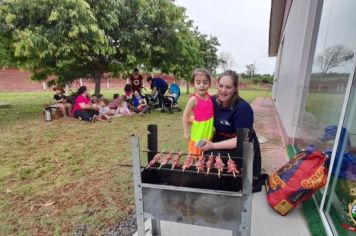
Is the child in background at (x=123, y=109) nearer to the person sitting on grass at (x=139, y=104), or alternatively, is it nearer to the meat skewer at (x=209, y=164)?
the person sitting on grass at (x=139, y=104)

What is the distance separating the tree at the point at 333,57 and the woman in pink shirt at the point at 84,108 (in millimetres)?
5863

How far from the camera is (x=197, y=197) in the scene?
1430 mm

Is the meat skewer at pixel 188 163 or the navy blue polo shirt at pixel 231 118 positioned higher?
the navy blue polo shirt at pixel 231 118

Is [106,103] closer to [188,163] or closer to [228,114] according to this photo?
[228,114]

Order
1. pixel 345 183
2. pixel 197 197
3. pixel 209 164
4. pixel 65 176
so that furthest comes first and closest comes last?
pixel 65 176 < pixel 345 183 < pixel 209 164 < pixel 197 197

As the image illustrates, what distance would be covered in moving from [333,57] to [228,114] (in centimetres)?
157

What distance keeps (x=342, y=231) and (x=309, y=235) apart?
0.25 metres

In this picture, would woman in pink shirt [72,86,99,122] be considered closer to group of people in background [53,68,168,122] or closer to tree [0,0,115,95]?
group of people in background [53,68,168,122]

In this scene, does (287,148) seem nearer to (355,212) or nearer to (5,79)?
(355,212)

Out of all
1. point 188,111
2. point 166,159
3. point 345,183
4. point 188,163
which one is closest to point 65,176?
point 188,111

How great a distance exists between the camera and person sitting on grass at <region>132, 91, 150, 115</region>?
859 cm

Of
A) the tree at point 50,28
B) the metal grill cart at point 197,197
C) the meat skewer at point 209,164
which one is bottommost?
the metal grill cart at point 197,197

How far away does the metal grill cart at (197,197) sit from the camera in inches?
53.4

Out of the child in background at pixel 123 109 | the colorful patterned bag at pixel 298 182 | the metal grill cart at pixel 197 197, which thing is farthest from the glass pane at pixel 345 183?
the child in background at pixel 123 109
